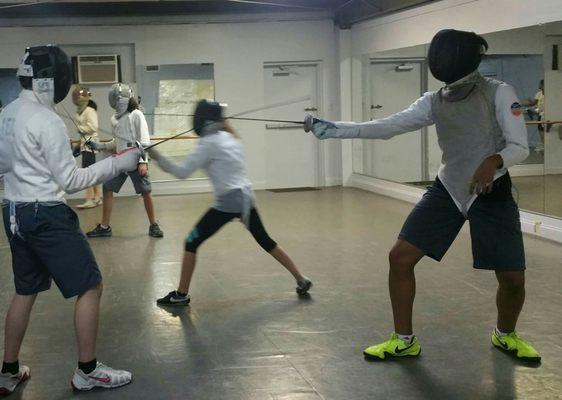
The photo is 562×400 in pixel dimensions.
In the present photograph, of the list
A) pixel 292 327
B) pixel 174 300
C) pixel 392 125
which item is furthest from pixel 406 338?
pixel 174 300

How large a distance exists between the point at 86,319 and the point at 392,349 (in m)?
1.41

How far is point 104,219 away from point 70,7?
405 cm

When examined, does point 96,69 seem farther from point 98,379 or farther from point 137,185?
point 98,379

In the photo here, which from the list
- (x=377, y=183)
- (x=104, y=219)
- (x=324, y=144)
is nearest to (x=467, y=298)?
(x=104, y=219)

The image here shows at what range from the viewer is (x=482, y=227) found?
331 cm

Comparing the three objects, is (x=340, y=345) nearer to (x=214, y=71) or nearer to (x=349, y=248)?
(x=349, y=248)

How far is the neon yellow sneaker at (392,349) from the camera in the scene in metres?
3.49

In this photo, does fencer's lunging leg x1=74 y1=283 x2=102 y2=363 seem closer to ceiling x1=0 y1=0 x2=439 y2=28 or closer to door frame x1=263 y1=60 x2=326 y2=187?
ceiling x1=0 y1=0 x2=439 y2=28

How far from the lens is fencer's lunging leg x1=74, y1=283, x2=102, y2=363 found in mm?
3115

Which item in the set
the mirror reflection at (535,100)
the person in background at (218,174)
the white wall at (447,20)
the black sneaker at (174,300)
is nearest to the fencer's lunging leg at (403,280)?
the person in background at (218,174)

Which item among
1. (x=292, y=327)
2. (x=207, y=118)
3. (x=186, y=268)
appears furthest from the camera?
(x=186, y=268)

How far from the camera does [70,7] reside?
389 inches

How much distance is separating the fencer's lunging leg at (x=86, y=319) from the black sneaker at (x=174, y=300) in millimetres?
1407

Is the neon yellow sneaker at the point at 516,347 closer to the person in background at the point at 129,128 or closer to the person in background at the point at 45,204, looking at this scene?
the person in background at the point at 45,204
